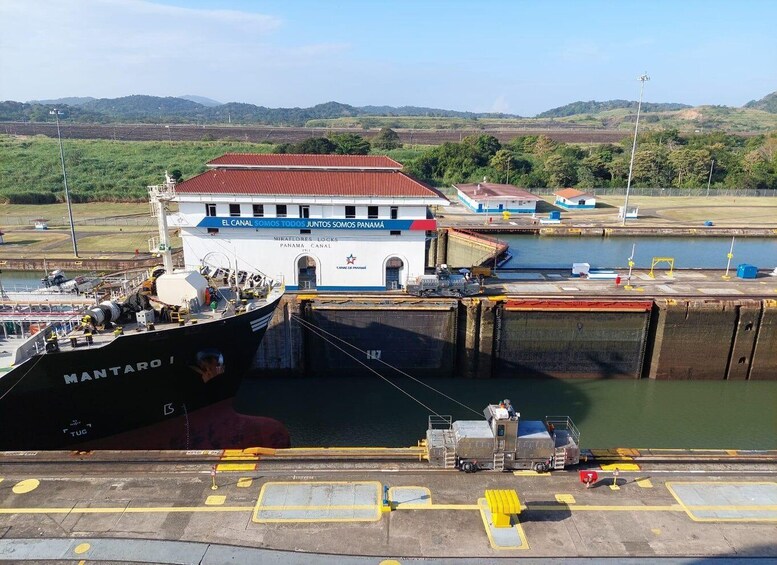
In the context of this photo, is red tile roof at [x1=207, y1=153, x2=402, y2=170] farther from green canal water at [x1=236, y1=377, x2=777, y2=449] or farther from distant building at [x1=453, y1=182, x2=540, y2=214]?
distant building at [x1=453, y1=182, x2=540, y2=214]

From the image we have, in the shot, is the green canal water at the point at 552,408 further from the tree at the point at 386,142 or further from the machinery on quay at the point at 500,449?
the tree at the point at 386,142

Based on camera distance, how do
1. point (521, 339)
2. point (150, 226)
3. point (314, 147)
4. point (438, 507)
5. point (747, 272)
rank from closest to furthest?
point (438, 507) < point (521, 339) < point (747, 272) < point (150, 226) < point (314, 147)

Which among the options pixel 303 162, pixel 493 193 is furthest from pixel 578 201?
pixel 303 162

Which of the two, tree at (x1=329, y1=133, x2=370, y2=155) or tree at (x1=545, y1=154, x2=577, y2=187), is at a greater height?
tree at (x1=329, y1=133, x2=370, y2=155)

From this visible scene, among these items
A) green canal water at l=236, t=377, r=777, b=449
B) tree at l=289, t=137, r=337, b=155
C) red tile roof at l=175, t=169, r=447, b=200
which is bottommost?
green canal water at l=236, t=377, r=777, b=449

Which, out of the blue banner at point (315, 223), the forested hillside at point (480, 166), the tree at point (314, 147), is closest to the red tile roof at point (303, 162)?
the blue banner at point (315, 223)

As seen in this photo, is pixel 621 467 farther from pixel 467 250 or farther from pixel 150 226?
pixel 150 226

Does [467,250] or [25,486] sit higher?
[467,250]

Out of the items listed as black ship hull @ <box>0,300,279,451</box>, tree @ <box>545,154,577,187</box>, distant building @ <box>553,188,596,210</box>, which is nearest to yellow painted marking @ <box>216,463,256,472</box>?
black ship hull @ <box>0,300,279,451</box>
